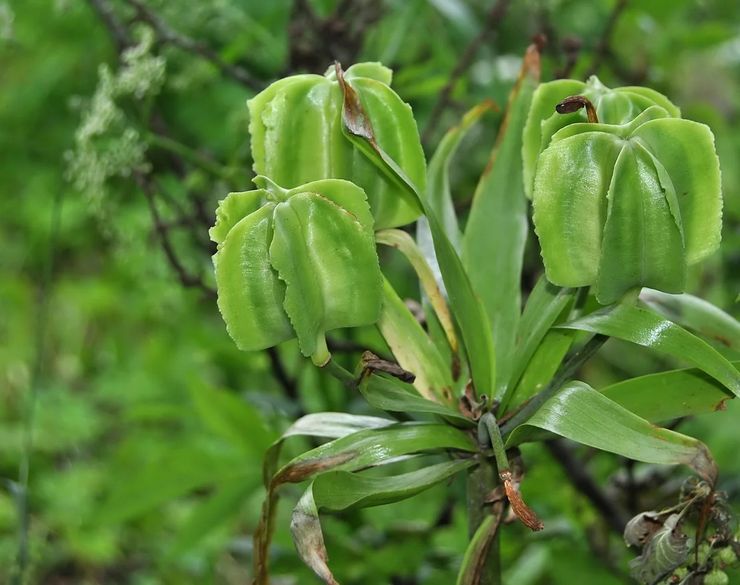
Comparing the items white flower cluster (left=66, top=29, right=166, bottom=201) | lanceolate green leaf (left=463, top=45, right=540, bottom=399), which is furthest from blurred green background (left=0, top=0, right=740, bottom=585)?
lanceolate green leaf (left=463, top=45, right=540, bottom=399)

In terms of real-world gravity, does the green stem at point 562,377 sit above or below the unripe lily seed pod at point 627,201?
below

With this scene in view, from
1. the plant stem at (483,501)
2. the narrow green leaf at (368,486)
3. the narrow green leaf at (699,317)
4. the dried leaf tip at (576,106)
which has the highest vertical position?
the dried leaf tip at (576,106)

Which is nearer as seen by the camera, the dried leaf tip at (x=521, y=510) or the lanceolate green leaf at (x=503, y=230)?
the dried leaf tip at (x=521, y=510)

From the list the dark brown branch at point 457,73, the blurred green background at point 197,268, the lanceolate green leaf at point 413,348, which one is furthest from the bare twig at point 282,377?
the lanceolate green leaf at point 413,348

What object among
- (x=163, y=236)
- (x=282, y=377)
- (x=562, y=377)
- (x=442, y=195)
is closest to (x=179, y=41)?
(x=163, y=236)

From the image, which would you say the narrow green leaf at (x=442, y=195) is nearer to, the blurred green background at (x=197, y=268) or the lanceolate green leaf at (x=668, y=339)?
the lanceolate green leaf at (x=668, y=339)

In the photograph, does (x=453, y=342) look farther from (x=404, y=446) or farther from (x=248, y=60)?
(x=248, y=60)

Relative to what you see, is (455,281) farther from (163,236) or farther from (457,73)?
(457,73)

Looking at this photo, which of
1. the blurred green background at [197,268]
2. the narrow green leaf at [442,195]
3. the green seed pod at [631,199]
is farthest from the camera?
the blurred green background at [197,268]

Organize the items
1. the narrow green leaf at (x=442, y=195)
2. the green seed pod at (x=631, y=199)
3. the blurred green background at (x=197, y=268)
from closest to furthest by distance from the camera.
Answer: the green seed pod at (x=631, y=199)
the narrow green leaf at (x=442, y=195)
the blurred green background at (x=197, y=268)
